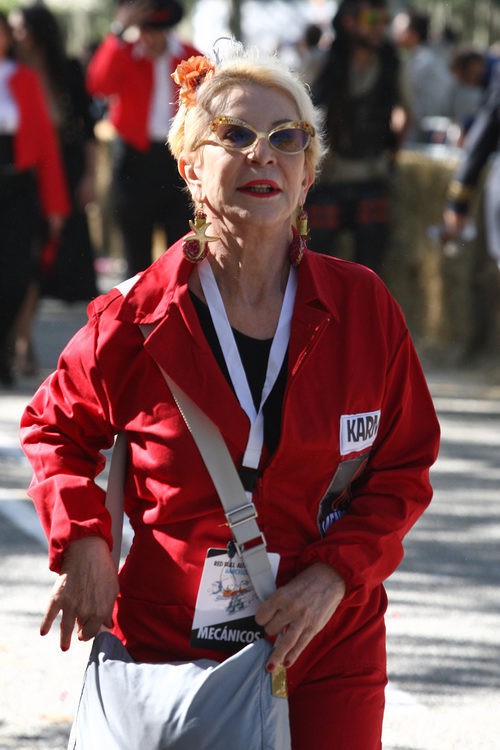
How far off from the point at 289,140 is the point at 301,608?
3.20 feet

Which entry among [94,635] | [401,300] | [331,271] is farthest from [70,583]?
[401,300]

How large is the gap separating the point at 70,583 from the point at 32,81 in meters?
7.07

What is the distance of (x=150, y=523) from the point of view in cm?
326

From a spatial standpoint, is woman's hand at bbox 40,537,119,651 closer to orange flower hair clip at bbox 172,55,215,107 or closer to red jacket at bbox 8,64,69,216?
orange flower hair clip at bbox 172,55,215,107

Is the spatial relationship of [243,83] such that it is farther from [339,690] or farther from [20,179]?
[20,179]

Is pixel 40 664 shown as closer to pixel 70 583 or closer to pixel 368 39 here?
pixel 70 583

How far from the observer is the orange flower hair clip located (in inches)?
133

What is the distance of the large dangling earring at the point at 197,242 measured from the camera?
3.35 m

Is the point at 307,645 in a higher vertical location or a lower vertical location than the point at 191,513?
lower

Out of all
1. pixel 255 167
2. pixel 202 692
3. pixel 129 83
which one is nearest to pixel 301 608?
pixel 202 692

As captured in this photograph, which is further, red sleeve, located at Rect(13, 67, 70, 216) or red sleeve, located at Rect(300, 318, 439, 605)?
red sleeve, located at Rect(13, 67, 70, 216)

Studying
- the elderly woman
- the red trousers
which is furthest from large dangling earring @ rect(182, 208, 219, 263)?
the red trousers

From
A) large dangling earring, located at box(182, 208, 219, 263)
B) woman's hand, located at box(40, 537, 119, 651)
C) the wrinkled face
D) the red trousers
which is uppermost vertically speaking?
the wrinkled face

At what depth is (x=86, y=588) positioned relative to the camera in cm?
311
